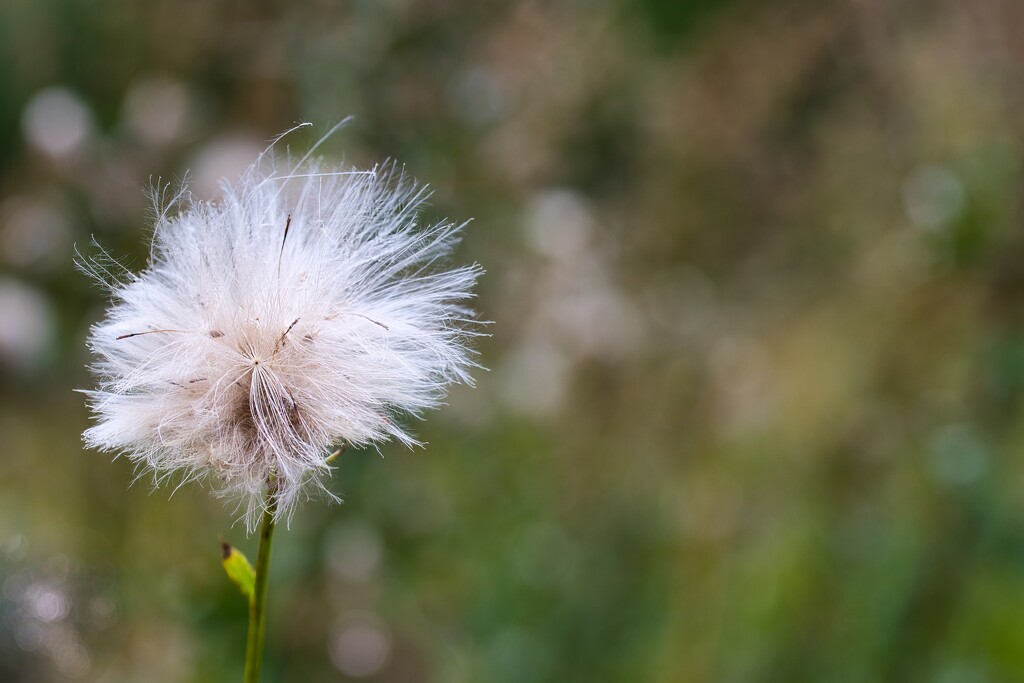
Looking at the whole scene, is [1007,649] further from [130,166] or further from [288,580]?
[130,166]

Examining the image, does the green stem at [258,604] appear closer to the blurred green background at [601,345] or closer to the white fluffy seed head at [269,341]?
the white fluffy seed head at [269,341]

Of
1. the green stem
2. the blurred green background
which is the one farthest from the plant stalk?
the blurred green background

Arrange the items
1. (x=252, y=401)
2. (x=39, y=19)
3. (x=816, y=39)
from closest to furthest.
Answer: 1. (x=252, y=401)
2. (x=39, y=19)
3. (x=816, y=39)

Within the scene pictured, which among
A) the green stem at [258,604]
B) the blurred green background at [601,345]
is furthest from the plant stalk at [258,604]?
the blurred green background at [601,345]

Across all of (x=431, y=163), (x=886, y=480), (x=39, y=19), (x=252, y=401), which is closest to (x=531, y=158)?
(x=431, y=163)

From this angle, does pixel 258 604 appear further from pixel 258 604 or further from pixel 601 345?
pixel 601 345

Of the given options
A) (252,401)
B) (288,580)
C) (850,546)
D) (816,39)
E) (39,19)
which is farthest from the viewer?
(816,39)
